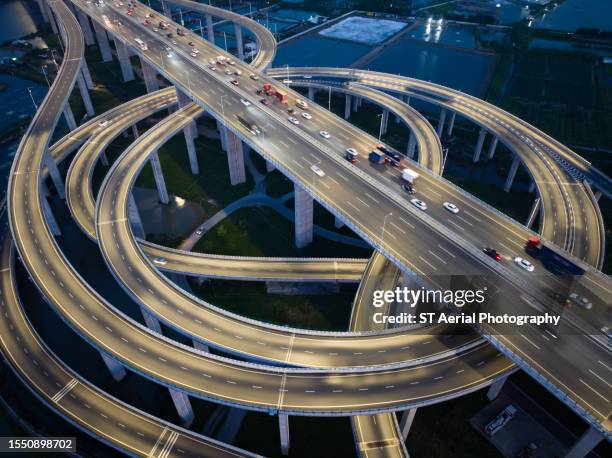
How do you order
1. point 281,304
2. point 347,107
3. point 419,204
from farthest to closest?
point 347,107 < point 281,304 < point 419,204

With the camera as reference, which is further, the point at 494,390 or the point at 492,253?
the point at 494,390

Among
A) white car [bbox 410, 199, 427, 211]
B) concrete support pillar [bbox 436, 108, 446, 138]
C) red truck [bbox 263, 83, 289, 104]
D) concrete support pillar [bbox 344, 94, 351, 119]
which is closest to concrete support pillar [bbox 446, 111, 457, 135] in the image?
concrete support pillar [bbox 436, 108, 446, 138]

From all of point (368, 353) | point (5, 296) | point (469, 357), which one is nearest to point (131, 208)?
point (5, 296)

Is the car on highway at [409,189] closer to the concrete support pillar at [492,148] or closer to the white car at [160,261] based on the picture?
the white car at [160,261]

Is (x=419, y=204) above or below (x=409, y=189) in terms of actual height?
below

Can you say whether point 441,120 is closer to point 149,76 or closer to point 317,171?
point 317,171

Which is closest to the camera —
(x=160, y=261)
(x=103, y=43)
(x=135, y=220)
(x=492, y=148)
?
(x=160, y=261)

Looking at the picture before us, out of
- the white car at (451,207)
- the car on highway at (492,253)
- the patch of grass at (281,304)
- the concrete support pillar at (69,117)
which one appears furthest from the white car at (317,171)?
the concrete support pillar at (69,117)

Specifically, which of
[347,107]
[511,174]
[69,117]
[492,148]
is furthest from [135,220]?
Answer: [492,148]
